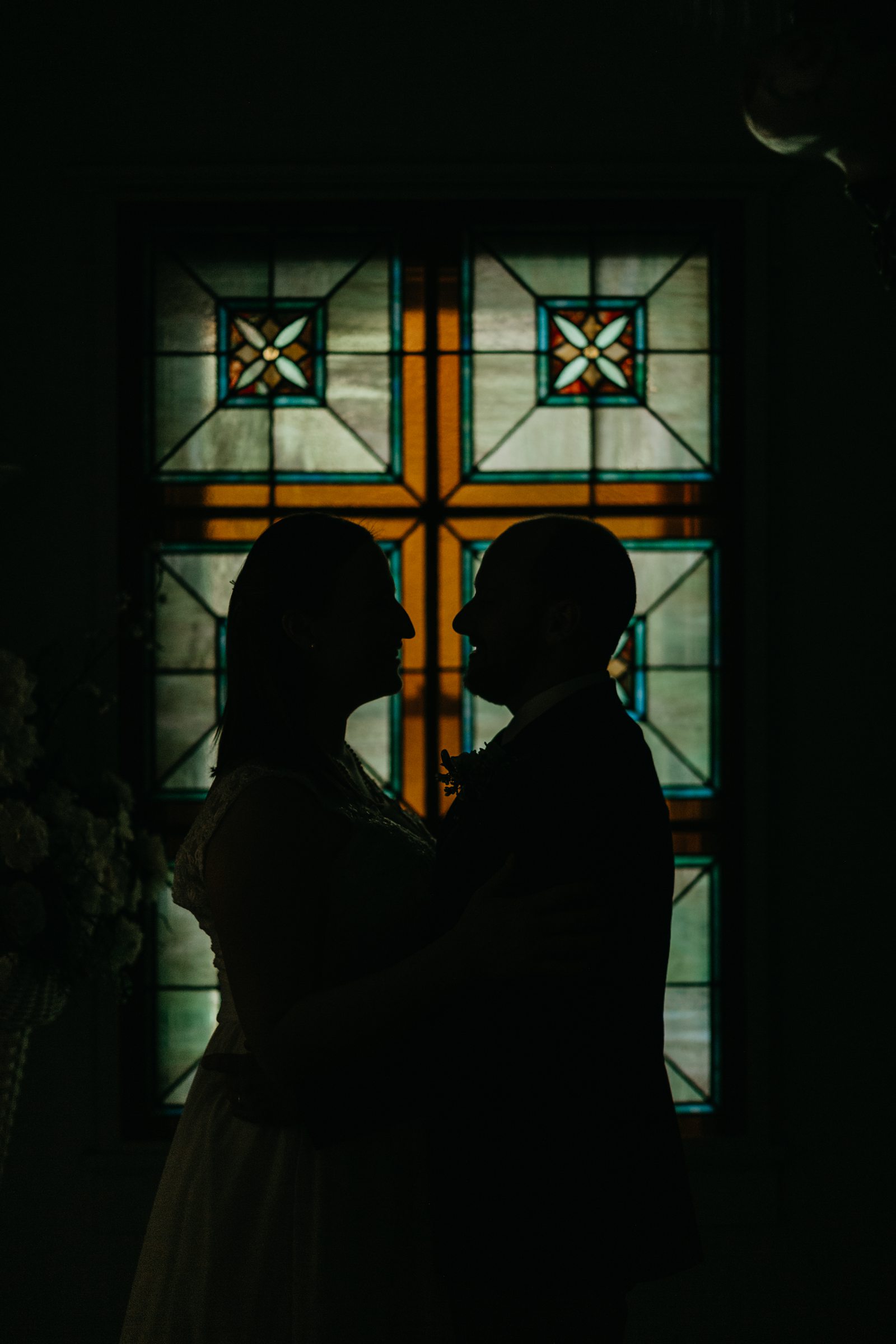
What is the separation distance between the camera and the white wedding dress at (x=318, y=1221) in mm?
1481

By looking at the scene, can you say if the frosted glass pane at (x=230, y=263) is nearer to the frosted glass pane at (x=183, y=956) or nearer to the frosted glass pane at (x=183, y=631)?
the frosted glass pane at (x=183, y=631)

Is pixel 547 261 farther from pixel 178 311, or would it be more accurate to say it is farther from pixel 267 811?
pixel 267 811

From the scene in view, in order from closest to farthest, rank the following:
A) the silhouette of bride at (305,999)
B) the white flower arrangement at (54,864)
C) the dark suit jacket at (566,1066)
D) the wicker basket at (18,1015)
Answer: the dark suit jacket at (566,1066) → the silhouette of bride at (305,999) → the white flower arrangement at (54,864) → the wicker basket at (18,1015)

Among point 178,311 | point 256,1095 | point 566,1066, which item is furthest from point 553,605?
point 178,311

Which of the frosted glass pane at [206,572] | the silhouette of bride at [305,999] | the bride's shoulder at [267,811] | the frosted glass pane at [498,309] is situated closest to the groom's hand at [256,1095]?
the silhouette of bride at [305,999]

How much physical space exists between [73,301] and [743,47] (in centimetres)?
196

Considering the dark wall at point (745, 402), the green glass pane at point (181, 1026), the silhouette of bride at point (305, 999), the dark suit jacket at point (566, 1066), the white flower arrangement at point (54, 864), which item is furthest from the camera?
the green glass pane at point (181, 1026)

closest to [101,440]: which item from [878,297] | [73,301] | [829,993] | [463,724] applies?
[73,301]

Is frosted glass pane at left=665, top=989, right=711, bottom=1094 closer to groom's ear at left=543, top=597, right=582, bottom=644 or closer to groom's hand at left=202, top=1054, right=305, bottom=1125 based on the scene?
groom's hand at left=202, top=1054, right=305, bottom=1125

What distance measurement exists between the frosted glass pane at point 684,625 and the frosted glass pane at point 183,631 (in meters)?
1.23

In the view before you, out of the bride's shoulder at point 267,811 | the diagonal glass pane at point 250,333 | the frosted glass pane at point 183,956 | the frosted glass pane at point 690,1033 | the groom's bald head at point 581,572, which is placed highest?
the diagonal glass pane at point 250,333

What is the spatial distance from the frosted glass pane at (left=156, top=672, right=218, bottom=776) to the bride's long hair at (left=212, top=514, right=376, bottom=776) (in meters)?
1.50

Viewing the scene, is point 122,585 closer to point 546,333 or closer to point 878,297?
point 546,333

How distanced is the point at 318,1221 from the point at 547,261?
2.52 metres
